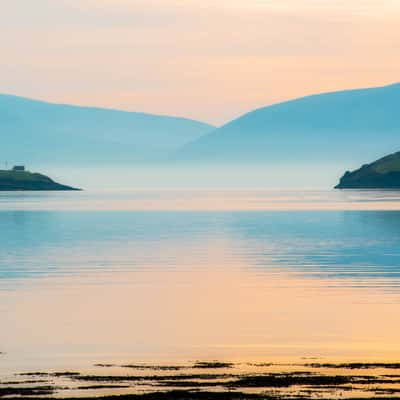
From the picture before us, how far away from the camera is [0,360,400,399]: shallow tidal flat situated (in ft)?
116

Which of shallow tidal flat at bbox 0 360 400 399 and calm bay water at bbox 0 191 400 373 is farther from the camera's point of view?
calm bay water at bbox 0 191 400 373

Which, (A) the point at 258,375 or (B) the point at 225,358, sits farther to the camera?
(B) the point at 225,358

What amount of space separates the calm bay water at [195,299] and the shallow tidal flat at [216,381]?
79.0 inches

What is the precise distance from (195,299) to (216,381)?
25.3 meters

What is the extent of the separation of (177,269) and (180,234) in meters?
51.9

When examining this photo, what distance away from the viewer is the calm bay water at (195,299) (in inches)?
1769

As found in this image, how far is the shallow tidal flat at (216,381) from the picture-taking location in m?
35.5

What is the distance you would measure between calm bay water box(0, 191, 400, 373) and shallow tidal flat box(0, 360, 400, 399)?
6.58 ft

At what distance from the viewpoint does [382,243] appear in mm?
114625

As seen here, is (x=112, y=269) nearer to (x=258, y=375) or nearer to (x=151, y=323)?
(x=151, y=323)

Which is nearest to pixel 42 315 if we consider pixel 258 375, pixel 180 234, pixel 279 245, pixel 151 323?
pixel 151 323

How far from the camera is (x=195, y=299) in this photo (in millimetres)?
62906

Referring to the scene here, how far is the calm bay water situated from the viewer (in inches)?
1769

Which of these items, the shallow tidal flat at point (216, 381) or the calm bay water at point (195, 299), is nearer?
the shallow tidal flat at point (216, 381)
